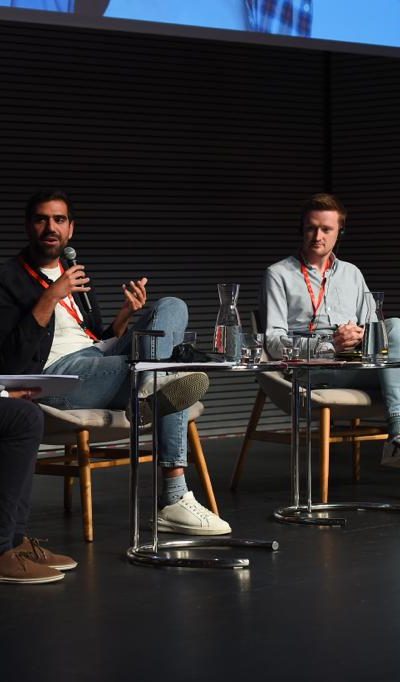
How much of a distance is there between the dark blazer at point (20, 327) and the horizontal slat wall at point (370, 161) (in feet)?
12.5

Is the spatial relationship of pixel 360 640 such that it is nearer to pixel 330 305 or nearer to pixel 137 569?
pixel 137 569

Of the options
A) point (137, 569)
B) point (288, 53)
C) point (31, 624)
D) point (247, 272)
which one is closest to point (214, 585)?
point (137, 569)

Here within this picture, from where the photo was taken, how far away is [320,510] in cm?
459

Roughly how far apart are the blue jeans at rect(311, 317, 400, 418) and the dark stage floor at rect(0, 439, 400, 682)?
20.1 inches

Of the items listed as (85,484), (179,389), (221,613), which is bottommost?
(221,613)

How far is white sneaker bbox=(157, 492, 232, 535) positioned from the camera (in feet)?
13.3

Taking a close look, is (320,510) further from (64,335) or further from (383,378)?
(64,335)

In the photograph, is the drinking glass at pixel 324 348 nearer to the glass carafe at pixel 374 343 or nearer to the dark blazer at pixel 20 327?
the glass carafe at pixel 374 343

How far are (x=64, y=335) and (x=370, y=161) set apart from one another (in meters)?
3.79

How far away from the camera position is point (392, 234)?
7.54 metres

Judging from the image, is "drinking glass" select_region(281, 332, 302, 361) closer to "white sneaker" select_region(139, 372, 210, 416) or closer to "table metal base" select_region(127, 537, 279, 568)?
"white sneaker" select_region(139, 372, 210, 416)

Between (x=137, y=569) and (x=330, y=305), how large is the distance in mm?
1912

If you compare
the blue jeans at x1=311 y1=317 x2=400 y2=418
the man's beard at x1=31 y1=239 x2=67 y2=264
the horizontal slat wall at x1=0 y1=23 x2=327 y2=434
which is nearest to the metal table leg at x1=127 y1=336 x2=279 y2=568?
the man's beard at x1=31 y1=239 x2=67 y2=264

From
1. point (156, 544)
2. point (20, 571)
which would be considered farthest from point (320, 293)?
point (20, 571)
